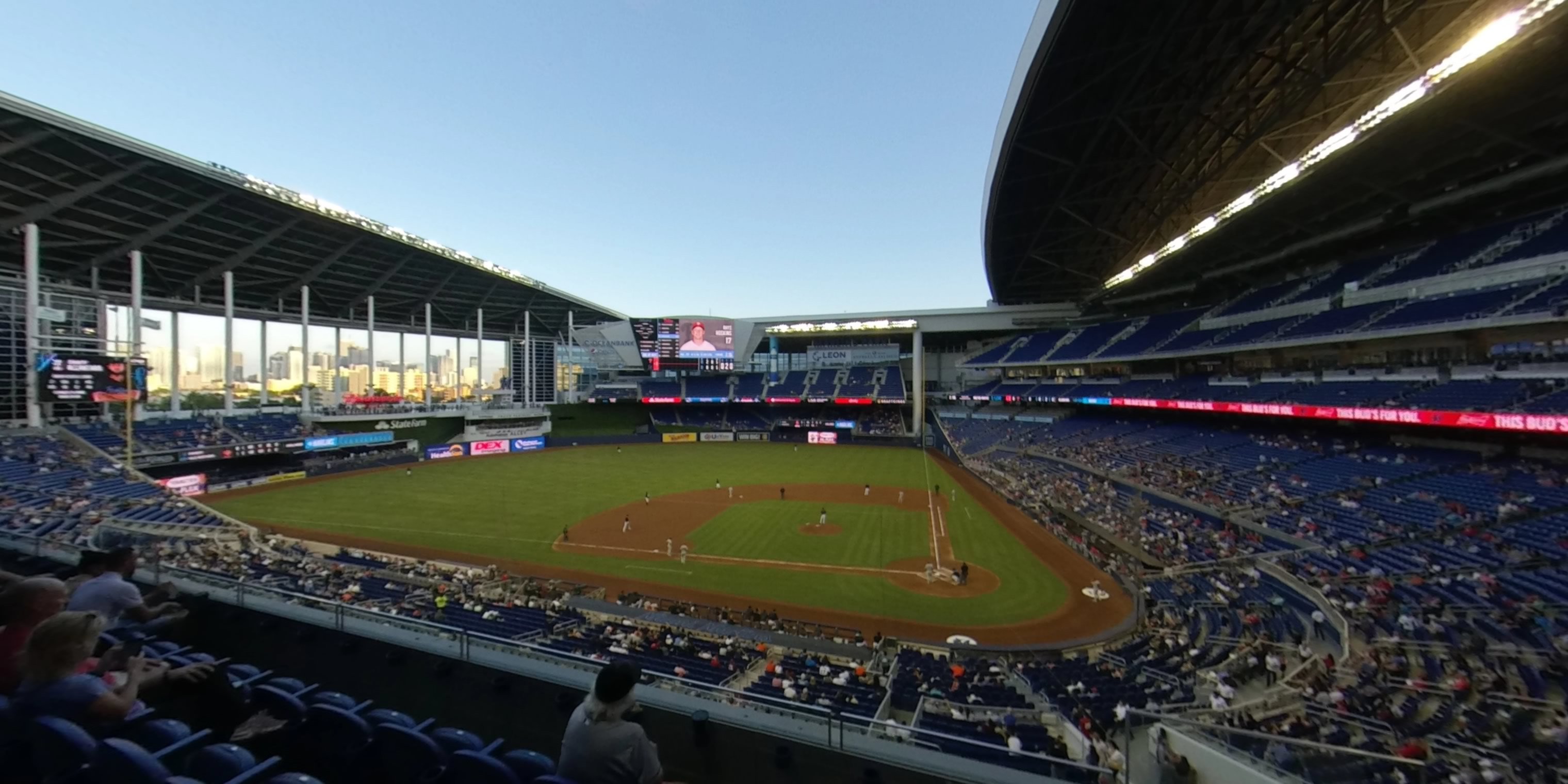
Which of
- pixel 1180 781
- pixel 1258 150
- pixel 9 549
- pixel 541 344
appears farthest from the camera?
pixel 541 344

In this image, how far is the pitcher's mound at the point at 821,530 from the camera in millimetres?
28250

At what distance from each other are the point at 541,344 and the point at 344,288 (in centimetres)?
3076

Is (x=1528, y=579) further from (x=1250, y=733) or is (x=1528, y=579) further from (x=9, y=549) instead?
(x=9, y=549)

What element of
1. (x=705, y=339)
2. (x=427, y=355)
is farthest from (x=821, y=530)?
(x=427, y=355)

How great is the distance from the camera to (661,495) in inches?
1480

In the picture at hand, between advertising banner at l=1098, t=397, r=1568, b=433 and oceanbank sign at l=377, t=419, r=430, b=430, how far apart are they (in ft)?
196

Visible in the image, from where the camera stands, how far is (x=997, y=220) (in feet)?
99.6

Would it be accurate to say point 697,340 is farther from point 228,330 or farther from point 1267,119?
point 1267,119

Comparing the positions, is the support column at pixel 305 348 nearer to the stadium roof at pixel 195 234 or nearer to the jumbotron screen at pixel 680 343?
the stadium roof at pixel 195 234

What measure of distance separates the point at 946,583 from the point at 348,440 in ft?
160

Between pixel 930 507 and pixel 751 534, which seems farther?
pixel 930 507

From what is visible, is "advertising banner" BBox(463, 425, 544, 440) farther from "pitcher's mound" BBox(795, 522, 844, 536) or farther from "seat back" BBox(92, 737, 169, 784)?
"seat back" BBox(92, 737, 169, 784)

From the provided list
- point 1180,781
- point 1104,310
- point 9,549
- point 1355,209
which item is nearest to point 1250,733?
point 1180,781

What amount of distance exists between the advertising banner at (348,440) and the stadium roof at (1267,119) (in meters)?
49.9
